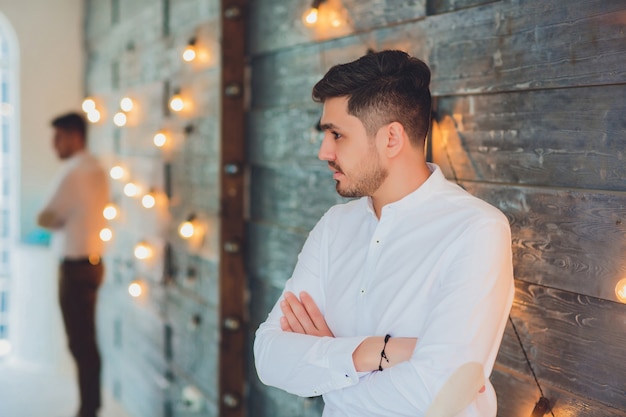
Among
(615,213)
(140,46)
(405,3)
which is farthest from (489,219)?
(140,46)

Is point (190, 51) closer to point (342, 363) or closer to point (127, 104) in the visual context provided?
point (127, 104)

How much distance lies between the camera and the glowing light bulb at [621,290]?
134 cm

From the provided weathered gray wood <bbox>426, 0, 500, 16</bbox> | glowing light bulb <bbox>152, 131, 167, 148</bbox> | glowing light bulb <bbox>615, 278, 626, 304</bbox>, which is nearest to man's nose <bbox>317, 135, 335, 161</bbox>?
weathered gray wood <bbox>426, 0, 500, 16</bbox>

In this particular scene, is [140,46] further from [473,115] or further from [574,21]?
[574,21]

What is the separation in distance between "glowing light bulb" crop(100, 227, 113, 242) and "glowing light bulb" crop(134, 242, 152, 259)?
0.68 meters

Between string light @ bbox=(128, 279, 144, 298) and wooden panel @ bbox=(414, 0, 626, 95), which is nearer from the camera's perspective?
wooden panel @ bbox=(414, 0, 626, 95)

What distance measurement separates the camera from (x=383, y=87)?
151cm

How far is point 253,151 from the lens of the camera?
9.27 ft

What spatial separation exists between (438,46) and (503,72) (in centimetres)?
26

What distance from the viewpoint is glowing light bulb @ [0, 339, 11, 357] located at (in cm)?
545

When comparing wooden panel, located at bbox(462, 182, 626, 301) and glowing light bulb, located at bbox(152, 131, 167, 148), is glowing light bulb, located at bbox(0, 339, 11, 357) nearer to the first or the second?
glowing light bulb, located at bbox(152, 131, 167, 148)

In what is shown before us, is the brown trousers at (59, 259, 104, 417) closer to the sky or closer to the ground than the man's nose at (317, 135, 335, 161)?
closer to the ground

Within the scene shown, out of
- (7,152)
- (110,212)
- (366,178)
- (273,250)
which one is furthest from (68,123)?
(366,178)

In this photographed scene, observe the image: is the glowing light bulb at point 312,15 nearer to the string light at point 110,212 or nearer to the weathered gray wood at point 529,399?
the weathered gray wood at point 529,399
